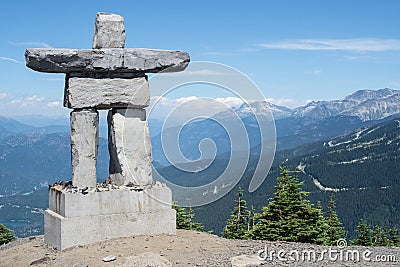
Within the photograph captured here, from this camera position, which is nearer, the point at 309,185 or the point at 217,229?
the point at 217,229

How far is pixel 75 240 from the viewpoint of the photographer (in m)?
15.0

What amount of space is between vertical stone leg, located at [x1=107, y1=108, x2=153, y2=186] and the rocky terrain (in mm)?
2020

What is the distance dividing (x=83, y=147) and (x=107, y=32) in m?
3.60

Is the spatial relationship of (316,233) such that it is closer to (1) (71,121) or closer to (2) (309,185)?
(1) (71,121)

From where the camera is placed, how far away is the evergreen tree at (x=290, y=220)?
2359cm

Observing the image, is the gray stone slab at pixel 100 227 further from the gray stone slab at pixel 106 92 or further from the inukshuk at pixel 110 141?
the gray stone slab at pixel 106 92

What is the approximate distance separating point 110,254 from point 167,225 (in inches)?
102

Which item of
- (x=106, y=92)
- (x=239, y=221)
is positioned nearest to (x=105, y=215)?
(x=106, y=92)

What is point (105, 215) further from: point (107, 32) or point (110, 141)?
point (107, 32)

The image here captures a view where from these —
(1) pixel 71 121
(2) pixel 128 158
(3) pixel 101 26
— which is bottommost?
(2) pixel 128 158

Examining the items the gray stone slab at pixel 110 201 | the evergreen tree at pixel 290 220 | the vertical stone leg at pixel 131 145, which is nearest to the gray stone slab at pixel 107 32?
the vertical stone leg at pixel 131 145

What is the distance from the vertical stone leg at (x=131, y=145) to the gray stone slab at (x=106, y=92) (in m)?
→ 0.36

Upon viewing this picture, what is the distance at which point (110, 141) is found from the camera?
16922 millimetres

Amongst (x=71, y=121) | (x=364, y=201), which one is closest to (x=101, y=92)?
(x=71, y=121)
